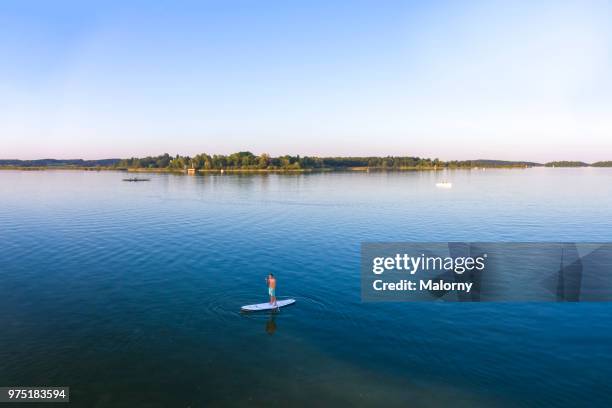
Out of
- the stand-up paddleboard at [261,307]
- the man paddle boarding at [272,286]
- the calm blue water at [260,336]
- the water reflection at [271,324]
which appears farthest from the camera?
the stand-up paddleboard at [261,307]

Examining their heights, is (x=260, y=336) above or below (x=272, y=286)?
below

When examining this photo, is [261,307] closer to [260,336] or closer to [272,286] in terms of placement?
[272,286]

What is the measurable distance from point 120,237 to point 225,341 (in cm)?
5026

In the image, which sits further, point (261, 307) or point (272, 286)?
point (261, 307)

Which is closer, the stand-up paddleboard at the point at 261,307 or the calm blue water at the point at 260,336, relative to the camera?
the calm blue water at the point at 260,336

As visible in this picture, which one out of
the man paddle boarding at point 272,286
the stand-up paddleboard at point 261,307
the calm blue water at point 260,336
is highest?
the man paddle boarding at point 272,286

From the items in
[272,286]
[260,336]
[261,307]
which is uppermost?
[272,286]

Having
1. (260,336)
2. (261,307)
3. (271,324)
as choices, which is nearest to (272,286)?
(261,307)

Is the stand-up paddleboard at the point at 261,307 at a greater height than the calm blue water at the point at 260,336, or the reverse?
the stand-up paddleboard at the point at 261,307

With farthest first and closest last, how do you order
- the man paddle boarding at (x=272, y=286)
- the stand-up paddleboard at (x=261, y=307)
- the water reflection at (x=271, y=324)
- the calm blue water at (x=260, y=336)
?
the stand-up paddleboard at (x=261, y=307) → the man paddle boarding at (x=272, y=286) → the water reflection at (x=271, y=324) → the calm blue water at (x=260, y=336)

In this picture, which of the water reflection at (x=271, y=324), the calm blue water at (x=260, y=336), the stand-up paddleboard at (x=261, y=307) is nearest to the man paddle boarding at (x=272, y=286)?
the stand-up paddleboard at (x=261, y=307)

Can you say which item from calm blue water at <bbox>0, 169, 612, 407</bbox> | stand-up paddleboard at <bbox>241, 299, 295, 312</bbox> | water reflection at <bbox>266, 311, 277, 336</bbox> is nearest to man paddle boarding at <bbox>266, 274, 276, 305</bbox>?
stand-up paddleboard at <bbox>241, 299, 295, 312</bbox>

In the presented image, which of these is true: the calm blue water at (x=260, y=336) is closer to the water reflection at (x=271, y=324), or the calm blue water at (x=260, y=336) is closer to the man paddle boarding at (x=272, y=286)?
the water reflection at (x=271, y=324)

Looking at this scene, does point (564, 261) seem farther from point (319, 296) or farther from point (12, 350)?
point (12, 350)
